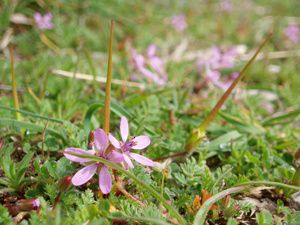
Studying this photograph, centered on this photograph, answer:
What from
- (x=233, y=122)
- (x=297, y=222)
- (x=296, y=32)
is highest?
(x=296, y=32)

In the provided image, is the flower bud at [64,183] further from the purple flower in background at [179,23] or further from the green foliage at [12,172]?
the purple flower in background at [179,23]

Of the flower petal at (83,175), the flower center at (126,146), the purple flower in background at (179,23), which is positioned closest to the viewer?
the flower petal at (83,175)

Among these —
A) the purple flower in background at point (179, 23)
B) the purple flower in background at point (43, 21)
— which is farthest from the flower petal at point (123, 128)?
the purple flower in background at point (179, 23)

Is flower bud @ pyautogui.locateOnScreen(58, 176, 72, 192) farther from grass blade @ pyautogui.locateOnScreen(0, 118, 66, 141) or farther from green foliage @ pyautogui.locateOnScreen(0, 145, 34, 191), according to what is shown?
grass blade @ pyautogui.locateOnScreen(0, 118, 66, 141)

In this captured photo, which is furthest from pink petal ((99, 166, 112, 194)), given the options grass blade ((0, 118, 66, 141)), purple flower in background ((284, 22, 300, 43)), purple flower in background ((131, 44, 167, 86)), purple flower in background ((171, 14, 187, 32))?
purple flower in background ((284, 22, 300, 43))

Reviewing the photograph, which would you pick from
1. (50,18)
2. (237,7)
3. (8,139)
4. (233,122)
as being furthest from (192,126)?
(237,7)

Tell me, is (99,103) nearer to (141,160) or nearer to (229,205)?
(141,160)
